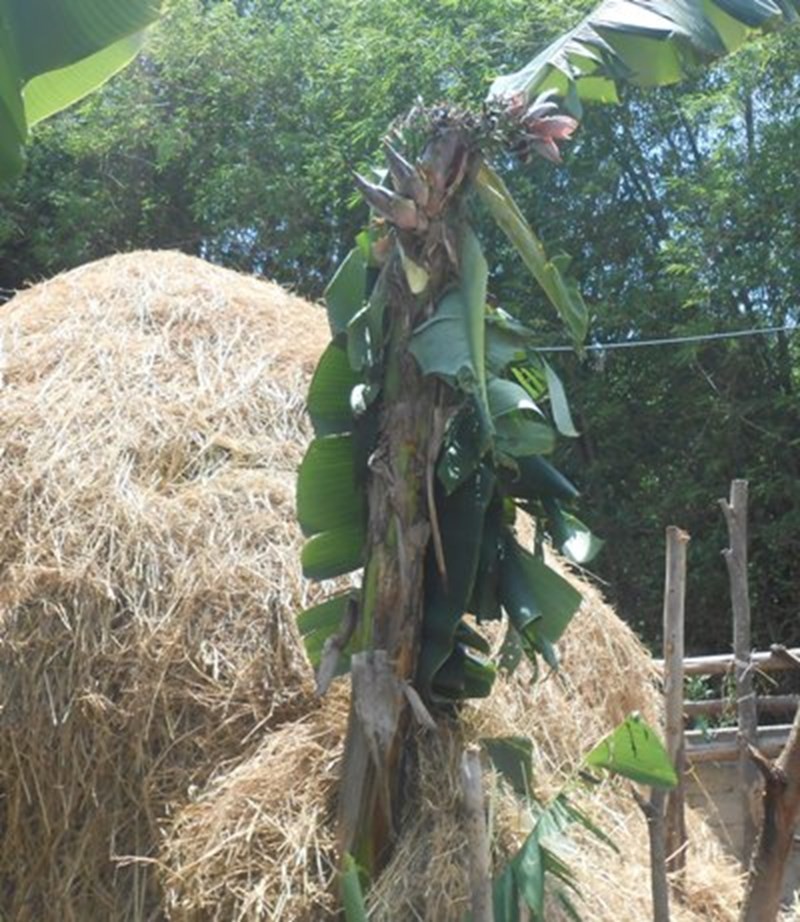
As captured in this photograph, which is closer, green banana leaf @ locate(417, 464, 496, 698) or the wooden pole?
the wooden pole

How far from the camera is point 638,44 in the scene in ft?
17.2

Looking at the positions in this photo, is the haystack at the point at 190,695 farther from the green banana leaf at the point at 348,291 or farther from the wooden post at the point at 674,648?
the green banana leaf at the point at 348,291

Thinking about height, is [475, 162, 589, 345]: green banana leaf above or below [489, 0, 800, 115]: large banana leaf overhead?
below

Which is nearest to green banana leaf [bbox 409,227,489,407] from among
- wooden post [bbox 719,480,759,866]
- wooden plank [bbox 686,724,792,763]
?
wooden post [bbox 719,480,759,866]

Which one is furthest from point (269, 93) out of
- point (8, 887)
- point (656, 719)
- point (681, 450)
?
point (8, 887)

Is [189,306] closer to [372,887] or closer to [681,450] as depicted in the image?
[372,887]

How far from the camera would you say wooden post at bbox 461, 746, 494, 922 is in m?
3.49

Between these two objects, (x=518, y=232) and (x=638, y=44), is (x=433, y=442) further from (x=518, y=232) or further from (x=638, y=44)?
(x=638, y=44)

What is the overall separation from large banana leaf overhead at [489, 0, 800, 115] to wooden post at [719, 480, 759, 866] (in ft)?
4.84

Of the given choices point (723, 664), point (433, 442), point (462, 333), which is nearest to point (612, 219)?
point (723, 664)

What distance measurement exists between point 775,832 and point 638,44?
2668mm

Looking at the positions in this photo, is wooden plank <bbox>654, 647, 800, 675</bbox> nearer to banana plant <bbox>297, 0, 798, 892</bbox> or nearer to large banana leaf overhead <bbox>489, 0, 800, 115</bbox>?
banana plant <bbox>297, 0, 798, 892</bbox>

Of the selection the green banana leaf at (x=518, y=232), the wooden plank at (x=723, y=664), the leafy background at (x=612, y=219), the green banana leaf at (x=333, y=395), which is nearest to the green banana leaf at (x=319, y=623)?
the green banana leaf at (x=333, y=395)

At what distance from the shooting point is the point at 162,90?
13930 mm
